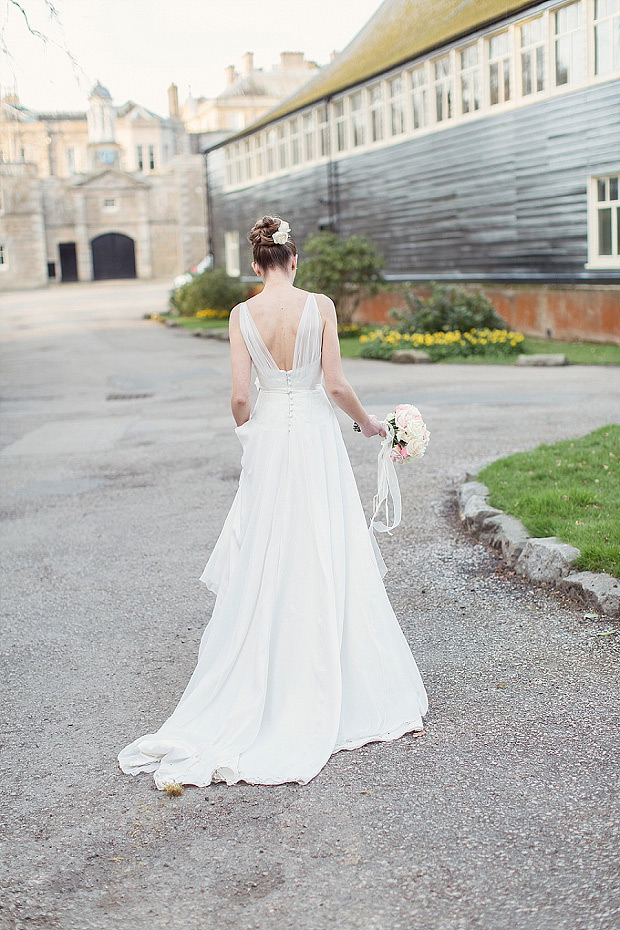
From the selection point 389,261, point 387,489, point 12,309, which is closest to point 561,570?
point 387,489

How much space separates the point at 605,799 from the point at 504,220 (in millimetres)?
20838

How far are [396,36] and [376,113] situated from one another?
246cm

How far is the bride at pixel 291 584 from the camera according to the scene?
3.93 metres

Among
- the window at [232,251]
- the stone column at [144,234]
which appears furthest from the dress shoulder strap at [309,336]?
the stone column at [144,234]

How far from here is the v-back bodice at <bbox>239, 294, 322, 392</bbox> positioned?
4.07 metres

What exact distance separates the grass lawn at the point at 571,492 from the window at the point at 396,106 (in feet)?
63.6

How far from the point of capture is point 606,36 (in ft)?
62.9

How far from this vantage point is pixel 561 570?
18.4 ft

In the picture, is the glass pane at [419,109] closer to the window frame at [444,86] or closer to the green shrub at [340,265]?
the window frame at [444,86]

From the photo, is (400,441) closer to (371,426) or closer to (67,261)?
(371,426)

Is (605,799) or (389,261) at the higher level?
(389,261)

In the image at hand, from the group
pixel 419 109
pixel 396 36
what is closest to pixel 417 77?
pixel 419 109

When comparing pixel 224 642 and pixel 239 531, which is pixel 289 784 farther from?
pixel 239 531

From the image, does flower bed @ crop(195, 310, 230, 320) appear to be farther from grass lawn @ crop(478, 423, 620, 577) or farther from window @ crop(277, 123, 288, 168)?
grass lawn @ crop(478, 423, 620, 577)
